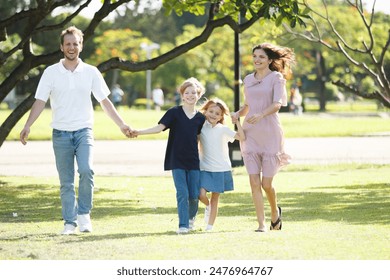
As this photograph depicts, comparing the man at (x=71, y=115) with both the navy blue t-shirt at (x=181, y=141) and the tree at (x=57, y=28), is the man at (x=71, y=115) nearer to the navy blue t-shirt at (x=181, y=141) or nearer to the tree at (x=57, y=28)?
the navy blue t-shirt at (x=181, y=141)

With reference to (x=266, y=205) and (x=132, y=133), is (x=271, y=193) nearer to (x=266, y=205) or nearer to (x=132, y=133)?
(x=132, y=133)

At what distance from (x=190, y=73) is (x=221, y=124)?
2376 inches

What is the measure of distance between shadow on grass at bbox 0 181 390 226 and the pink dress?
61.6 inches

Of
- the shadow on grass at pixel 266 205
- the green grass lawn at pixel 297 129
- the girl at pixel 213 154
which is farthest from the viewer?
the green grass lawn at pixel 297 129

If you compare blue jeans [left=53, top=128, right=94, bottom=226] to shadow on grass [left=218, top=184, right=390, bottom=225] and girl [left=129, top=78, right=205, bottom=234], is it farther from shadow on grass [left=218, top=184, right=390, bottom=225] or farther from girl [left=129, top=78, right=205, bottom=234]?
shadow on grass [left=218, top=184, right=390, bottom=225]

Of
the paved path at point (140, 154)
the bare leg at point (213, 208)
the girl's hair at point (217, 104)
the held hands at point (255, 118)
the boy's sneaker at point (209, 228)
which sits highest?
the girl's hair at point (217, 104)

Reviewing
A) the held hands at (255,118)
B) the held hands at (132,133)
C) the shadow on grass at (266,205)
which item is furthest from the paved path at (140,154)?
the held hands at (255,118)

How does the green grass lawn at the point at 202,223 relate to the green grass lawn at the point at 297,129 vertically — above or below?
above

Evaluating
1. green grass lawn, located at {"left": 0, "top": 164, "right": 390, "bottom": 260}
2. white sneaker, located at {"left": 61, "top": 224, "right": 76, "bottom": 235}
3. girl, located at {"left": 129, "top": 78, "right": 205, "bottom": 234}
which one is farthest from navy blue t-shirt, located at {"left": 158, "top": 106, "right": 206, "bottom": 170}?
white sneaker, located at {"left": 61, "top": 224, "right": 76, "bottom": 235}

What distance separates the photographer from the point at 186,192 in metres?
10.4

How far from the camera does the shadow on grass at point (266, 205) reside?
12.3m

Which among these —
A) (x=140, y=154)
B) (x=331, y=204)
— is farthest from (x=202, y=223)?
(x=140, y=154)

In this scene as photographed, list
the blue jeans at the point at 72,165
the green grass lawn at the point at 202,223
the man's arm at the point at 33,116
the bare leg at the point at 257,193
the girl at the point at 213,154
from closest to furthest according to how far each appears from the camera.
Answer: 1. the green grass lawn at the point at 202,223
2. the man's arm at the point at 33,116
3. the blue jeans at the point at 72,165
4. the bare leg at the point at 257,193
5. the girl at the point at 213,154

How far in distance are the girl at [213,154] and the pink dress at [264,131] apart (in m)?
0.20
